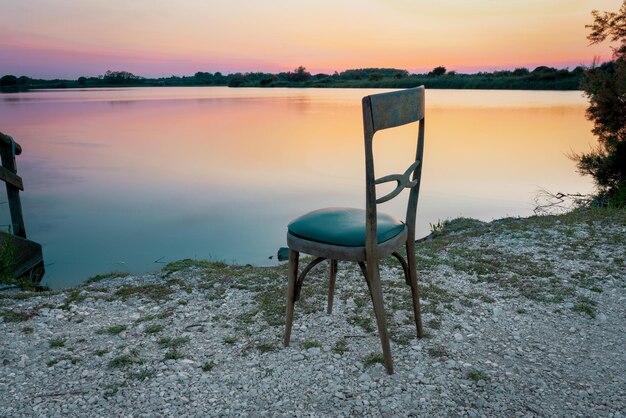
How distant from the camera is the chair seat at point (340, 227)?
276cm

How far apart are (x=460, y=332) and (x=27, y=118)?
105 feet

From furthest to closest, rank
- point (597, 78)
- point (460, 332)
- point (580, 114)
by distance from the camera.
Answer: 1. point (580, 114)
2. point (597, 78)
3. point (460, 332)

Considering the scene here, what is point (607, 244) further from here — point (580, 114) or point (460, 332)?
point (580, 114)

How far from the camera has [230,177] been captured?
594 inches

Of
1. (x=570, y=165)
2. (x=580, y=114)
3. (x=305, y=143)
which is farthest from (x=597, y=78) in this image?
(x=580, y=114)

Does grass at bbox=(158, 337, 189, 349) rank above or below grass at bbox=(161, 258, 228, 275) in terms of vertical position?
above

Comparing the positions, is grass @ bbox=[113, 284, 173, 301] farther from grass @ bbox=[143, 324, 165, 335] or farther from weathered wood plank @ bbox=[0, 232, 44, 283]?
weathered wood plank @ bbox=[0, 232, 44, 283]

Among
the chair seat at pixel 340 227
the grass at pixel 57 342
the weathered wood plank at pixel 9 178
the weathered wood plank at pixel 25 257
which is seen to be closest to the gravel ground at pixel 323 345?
the grass at pixel 57 342

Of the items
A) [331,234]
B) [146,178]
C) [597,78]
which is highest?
[597,78]

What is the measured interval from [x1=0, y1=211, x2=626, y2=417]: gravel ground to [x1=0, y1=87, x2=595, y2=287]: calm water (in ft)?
9.89

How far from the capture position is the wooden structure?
20.4ft

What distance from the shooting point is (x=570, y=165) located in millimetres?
15859

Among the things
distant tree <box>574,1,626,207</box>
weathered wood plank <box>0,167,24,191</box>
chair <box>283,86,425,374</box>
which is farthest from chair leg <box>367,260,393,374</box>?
distant tree <box>574,1,626,207</box>

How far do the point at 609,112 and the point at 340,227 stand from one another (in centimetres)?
874
